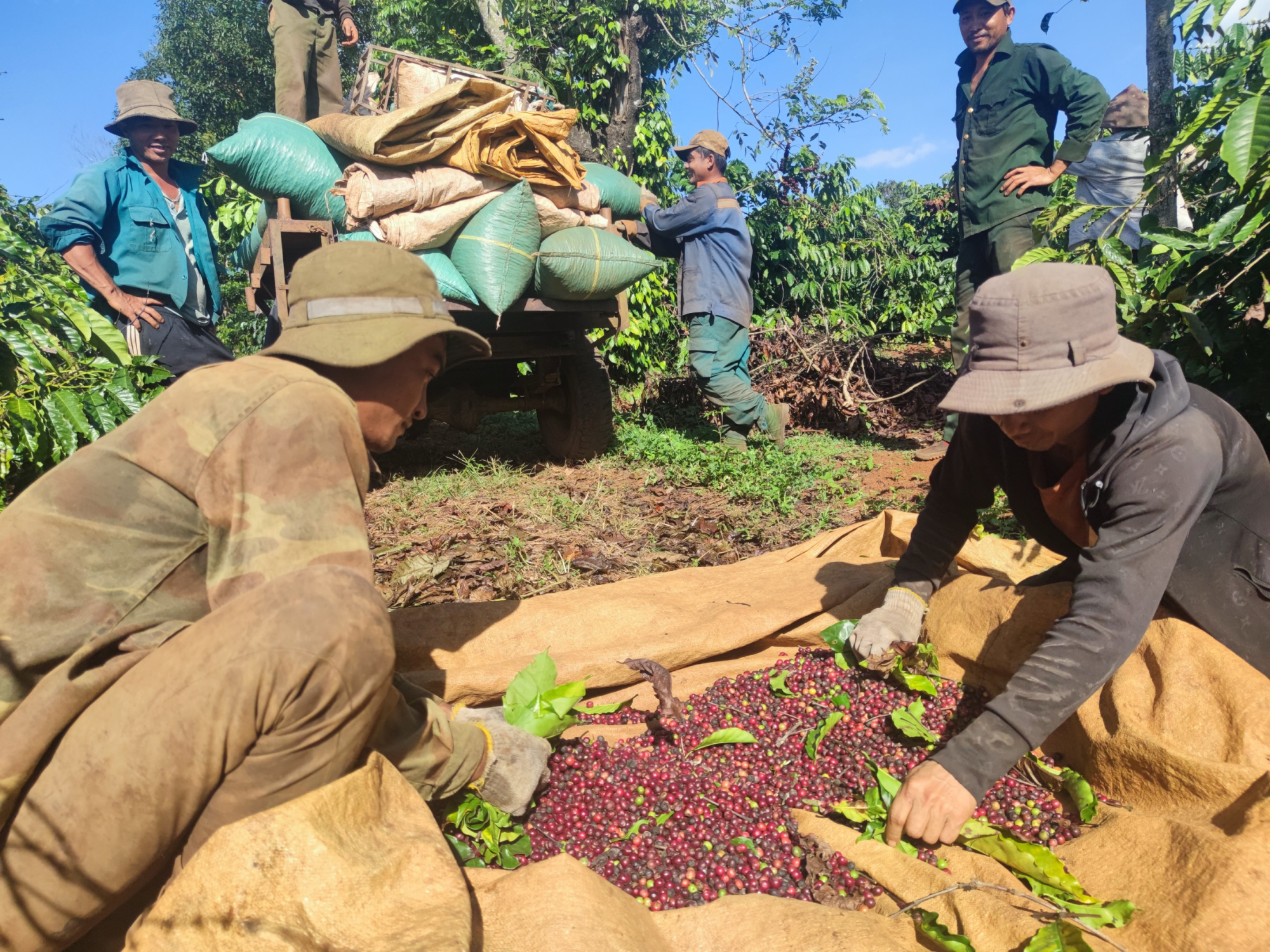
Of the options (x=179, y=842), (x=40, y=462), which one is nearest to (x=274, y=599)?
(x=179, y=842)

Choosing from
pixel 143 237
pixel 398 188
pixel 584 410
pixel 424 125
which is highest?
pixel 424 125

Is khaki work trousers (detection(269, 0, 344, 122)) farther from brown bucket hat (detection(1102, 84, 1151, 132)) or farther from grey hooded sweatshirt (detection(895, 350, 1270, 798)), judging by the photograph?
brown bucket hat (detection(1102, 84, 1151, 132))

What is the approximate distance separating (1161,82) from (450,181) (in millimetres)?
3592

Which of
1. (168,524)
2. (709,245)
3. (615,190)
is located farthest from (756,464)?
(168,524)

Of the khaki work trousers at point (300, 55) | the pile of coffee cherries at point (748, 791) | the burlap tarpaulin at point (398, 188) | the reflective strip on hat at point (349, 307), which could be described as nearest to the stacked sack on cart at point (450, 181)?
the burlap tarpaulin at point (398, 188)

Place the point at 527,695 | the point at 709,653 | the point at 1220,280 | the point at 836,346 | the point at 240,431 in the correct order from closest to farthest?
the point at 240,431, the point at 527,695, the point at 709,653, the point at 1220,280, the point at 836,346

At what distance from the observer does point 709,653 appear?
2.55 m

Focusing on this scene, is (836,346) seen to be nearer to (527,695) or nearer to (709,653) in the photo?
(709,653)

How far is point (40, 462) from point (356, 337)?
2471mm

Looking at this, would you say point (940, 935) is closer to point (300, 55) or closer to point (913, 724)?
point (913, 724)

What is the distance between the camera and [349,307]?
5.57ft

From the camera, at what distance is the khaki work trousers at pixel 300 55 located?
20.7 ft

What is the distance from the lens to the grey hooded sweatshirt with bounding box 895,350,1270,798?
1638mm

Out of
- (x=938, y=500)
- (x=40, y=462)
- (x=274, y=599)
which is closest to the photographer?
(x=274, y=599)
